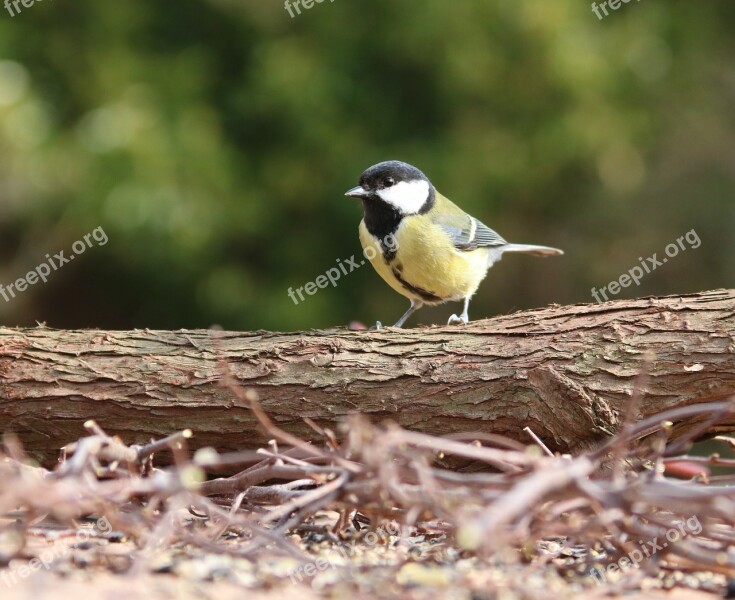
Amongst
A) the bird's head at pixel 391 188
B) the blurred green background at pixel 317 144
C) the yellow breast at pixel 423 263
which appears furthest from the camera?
the blurred green background at pixel 317 144

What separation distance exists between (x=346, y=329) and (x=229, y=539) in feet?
2.70

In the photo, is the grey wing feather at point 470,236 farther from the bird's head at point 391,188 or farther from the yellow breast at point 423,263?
the bird's head at point 391,188

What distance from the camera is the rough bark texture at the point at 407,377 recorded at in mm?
2617

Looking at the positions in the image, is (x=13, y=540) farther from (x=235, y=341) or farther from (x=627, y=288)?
(x=627, y=288)

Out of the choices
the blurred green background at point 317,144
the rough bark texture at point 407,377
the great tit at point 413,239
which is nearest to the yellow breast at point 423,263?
the great tit at point 413,239

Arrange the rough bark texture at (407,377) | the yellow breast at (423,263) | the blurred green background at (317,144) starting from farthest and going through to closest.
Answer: the blurred green background at (317,144), the yellow breast at (423,263), the rough bark texture at (407,377)

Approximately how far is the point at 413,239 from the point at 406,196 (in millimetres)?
247

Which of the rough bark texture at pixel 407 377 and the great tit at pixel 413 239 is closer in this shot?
the rough bark texture at pixel 407 377

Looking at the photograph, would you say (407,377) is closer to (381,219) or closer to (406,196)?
(381,219)

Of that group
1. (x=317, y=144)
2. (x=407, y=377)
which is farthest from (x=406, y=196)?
(x=317, y=144)

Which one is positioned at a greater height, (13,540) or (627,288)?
(13,540)

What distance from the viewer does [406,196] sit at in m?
3.68

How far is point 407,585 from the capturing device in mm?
1724

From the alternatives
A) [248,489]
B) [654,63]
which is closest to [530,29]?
[654,63]
